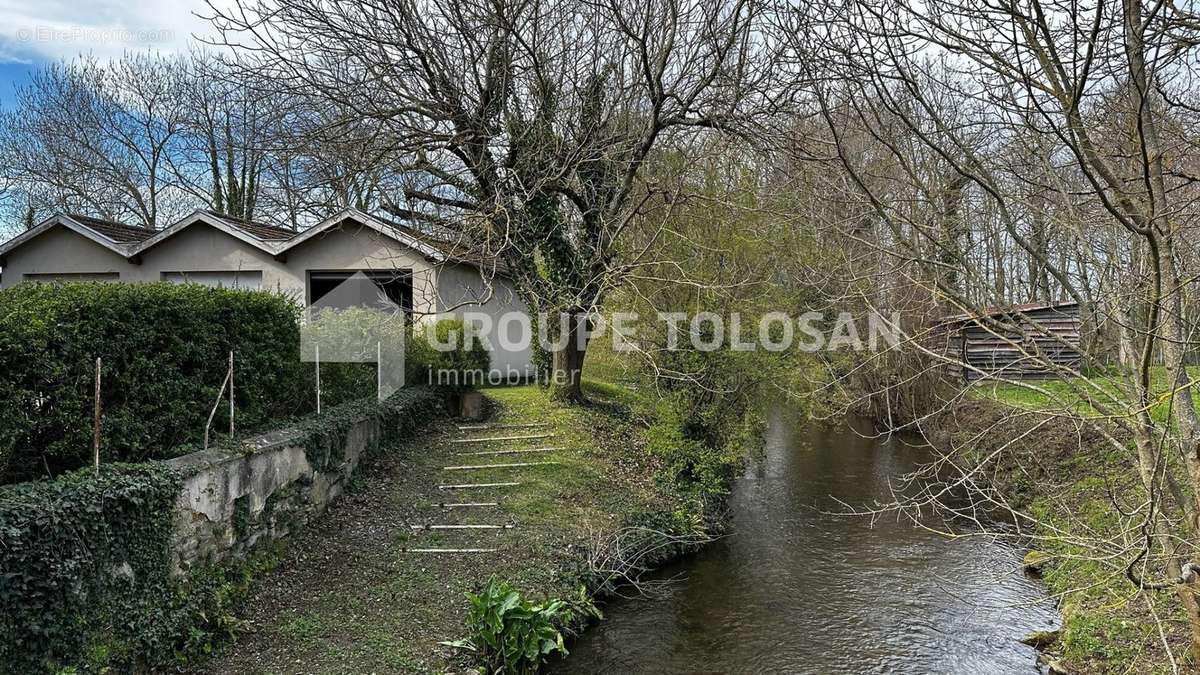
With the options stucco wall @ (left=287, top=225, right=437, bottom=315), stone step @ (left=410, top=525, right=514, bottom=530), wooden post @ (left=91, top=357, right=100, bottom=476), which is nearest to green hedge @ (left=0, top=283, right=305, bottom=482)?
wooden post @ (left=91, top=357, right=100, bottom=476)

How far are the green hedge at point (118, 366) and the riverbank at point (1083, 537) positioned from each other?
20.9 feet

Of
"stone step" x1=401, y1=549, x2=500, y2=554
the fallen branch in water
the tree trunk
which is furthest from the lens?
the tree trunk

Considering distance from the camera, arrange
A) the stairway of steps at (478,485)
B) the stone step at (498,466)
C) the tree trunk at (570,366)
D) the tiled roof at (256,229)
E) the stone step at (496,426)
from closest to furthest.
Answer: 1. the stairway of steps at (478,485)
2. the stone step at (498,466)
3. the stone step at (496,426)
4. the tree trunk at (570,366)
5. the tiled roof at (256,229)

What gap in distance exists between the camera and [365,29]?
1021 cm

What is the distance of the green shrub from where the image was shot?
4184 mm

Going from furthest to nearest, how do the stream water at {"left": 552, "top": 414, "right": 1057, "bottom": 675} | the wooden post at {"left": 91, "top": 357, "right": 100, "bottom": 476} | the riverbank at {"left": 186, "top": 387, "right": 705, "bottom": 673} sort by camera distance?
the stream water at {"left": 552, "top": 414, "right": 1057, "bottom": 675} → the riverbank at {"left": 186, "top": 387, "right": 705, "bottom": 673} → the wooden post at {"left": 91, "top": 357, "right": 100, "bottom": 476}

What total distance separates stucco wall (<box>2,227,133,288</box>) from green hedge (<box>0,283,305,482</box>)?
1188cm

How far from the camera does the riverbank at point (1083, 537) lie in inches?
199

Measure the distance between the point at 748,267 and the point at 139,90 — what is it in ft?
68.0

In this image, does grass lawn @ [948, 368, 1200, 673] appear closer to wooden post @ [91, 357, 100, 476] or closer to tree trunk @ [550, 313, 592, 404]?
wooden post @ [91, 357, 100, 476]

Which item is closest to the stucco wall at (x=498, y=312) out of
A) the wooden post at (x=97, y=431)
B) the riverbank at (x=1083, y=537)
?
the riverbank at (x=1083, y=537)

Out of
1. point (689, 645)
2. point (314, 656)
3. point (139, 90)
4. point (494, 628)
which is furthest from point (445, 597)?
point (139, 90)

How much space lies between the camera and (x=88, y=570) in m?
4.70

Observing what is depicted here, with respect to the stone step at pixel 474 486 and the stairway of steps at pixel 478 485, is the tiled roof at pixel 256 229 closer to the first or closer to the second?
the stairway of steps at pixel 478 485
